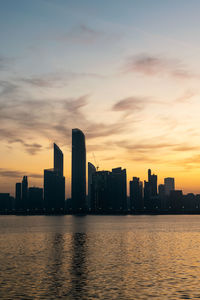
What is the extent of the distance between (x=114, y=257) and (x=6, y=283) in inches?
1312

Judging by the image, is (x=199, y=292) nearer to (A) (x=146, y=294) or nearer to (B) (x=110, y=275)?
(A) (x=146, y=294)

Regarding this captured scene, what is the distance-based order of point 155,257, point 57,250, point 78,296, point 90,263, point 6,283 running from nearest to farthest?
1. point 78,296
2. point 6,283
3. point 90,263
4. point 155,257
5. point 57,250

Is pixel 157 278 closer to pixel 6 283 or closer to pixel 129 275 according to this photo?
pixel 129 275

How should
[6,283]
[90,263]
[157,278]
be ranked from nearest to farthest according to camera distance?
[6,283] → [157,278] → [90,263]

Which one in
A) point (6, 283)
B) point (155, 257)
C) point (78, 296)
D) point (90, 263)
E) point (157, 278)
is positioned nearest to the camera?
point (78, 296)

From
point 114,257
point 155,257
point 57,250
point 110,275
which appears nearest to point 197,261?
point 155,257

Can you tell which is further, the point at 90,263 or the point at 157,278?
the point at 90,263

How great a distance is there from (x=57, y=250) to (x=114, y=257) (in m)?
20.0

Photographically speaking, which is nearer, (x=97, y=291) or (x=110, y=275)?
(x=97, y=291)

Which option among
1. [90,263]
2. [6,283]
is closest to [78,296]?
[6,283]

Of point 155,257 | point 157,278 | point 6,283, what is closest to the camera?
point 6,283

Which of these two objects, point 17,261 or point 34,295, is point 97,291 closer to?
point 34,295

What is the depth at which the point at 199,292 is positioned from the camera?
1852 inches

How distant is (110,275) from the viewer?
5975 cm
